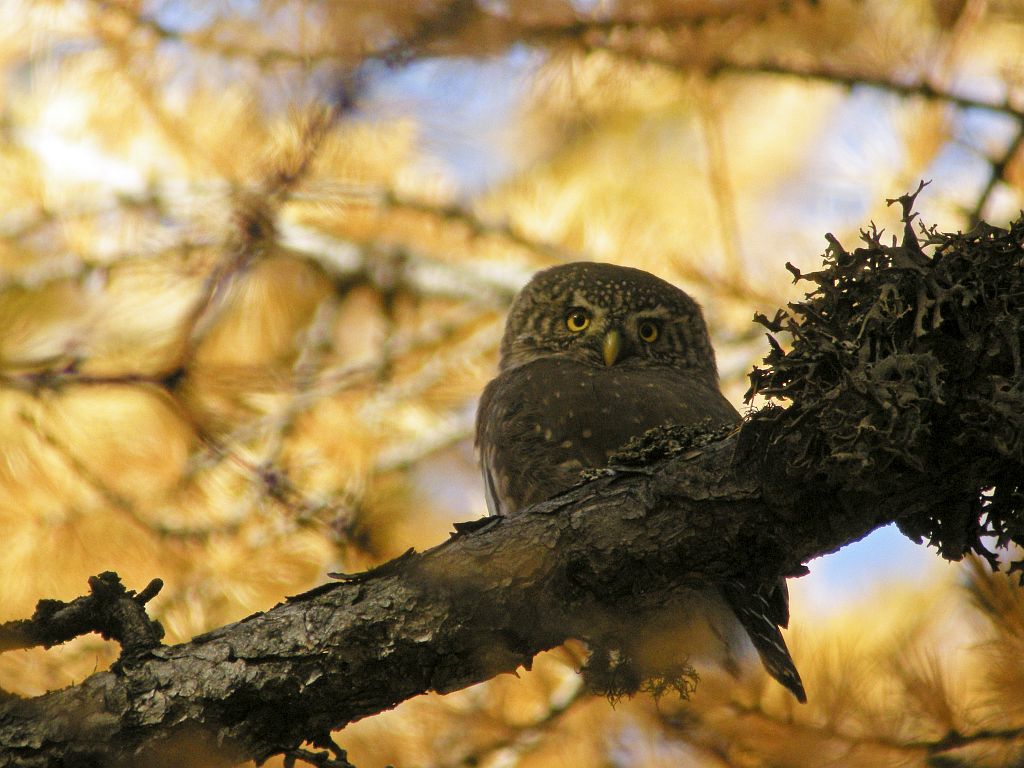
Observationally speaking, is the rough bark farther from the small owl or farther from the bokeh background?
the bokeh background

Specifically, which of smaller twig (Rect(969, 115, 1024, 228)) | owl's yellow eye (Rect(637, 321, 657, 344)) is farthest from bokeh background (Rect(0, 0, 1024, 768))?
owl's yellow eye (Rect(637, 321, 657, 344))

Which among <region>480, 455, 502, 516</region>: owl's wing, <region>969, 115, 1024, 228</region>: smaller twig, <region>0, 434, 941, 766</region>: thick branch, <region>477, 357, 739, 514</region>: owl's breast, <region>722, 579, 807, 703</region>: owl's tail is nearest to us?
<region>0, 434, 941, 766</region>: thick branch

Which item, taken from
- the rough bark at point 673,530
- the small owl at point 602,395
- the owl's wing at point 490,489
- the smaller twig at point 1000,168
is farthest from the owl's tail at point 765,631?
the smaller twig at point 1000,168

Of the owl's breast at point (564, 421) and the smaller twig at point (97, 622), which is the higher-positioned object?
the owl's breast at point (564, 421)

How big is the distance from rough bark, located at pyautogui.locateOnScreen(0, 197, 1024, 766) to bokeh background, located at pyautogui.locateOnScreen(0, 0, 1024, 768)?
2.86ft

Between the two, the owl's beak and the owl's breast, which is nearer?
the owl's breast

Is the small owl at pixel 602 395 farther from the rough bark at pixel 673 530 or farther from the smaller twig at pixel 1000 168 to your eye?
the smaller twig at pixel 1000 168

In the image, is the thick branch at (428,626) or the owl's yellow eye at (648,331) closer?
the thick branch at (428,626)

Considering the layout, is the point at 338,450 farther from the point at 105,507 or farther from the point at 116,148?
the point at 116,148

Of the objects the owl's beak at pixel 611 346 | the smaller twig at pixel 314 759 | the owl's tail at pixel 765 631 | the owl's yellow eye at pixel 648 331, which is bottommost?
the smaller twig at pixel 314 759

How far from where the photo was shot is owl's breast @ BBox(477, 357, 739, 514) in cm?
321

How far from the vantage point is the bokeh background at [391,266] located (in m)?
3.15

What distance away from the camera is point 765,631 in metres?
2.99

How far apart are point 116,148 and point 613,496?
438cm
